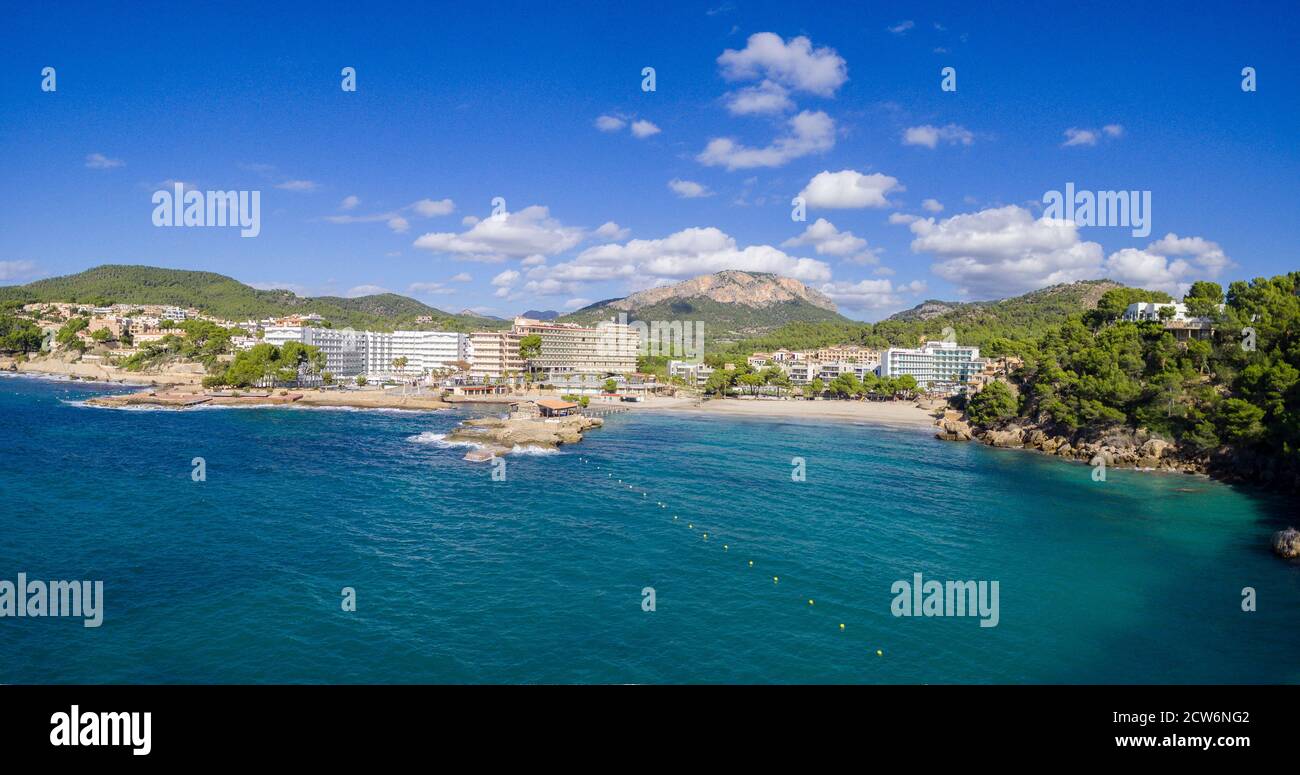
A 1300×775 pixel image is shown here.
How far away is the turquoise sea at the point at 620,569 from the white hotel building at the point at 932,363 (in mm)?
69603

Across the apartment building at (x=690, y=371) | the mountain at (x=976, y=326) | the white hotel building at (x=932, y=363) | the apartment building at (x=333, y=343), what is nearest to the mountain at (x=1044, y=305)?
the mountain at (x=976, y=326)

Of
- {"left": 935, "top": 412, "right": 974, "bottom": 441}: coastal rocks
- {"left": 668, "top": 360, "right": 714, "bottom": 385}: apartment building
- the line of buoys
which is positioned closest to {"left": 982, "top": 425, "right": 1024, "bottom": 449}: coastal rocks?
{"left": 935, "top": 412, "right": 974, "bottom": 441}: coastal rocks

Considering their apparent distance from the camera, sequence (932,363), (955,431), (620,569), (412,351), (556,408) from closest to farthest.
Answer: (620,569) < (955,431) < (556,408) < (932,363) < (412,351)

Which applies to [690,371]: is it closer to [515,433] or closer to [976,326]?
[976,326]

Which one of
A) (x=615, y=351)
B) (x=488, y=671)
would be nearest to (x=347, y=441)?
(x=488, y=671)

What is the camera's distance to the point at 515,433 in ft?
165

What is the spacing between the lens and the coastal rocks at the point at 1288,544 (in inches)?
894

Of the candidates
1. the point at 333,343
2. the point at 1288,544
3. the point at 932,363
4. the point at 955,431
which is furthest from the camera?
the point at 333,343

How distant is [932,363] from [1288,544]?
3589 inches

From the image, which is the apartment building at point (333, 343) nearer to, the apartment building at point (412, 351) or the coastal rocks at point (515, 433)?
the apartment building at point (412, 351)

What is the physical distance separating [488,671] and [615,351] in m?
Result: 110

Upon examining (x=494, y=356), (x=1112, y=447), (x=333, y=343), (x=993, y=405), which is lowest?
(x=1112, y=447)

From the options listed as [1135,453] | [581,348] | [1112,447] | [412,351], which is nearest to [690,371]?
[581,348]

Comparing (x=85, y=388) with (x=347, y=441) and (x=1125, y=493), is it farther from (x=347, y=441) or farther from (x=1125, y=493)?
(x=1125, y=493)
